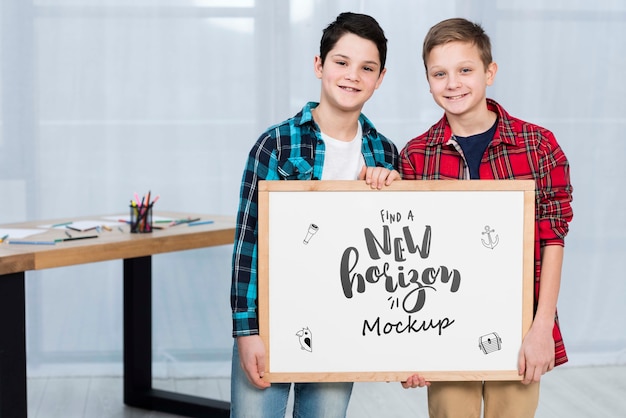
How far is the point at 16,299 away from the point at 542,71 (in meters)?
2.30

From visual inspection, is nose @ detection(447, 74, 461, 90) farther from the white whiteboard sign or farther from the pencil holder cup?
the pencil holder cup

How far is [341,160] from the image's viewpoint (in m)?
1.50

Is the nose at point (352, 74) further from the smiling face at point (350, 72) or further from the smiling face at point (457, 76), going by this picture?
the smiling face at point (457, 76)

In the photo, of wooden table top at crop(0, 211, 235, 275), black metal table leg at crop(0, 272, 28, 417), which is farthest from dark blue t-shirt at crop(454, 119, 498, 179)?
black metal table leg at crop(0, 272, 28, 417)

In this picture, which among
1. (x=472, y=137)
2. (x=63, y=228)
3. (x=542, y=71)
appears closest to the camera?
(x=472, y=137)

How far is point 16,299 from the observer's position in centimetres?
191

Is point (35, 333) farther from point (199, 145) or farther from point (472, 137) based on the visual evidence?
point (472, 137)

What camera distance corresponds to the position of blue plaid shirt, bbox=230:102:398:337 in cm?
142

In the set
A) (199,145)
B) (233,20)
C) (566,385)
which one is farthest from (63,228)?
(566,385)

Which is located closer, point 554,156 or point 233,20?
point 554,156

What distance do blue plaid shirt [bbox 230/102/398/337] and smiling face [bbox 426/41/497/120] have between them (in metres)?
0.25

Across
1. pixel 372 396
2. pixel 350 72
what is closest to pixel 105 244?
pixel 350 72

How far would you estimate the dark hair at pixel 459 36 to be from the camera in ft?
4.84

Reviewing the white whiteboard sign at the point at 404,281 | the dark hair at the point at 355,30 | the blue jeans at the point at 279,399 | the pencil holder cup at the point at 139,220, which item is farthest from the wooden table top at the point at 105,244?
the dark hair at the point at 355,30
